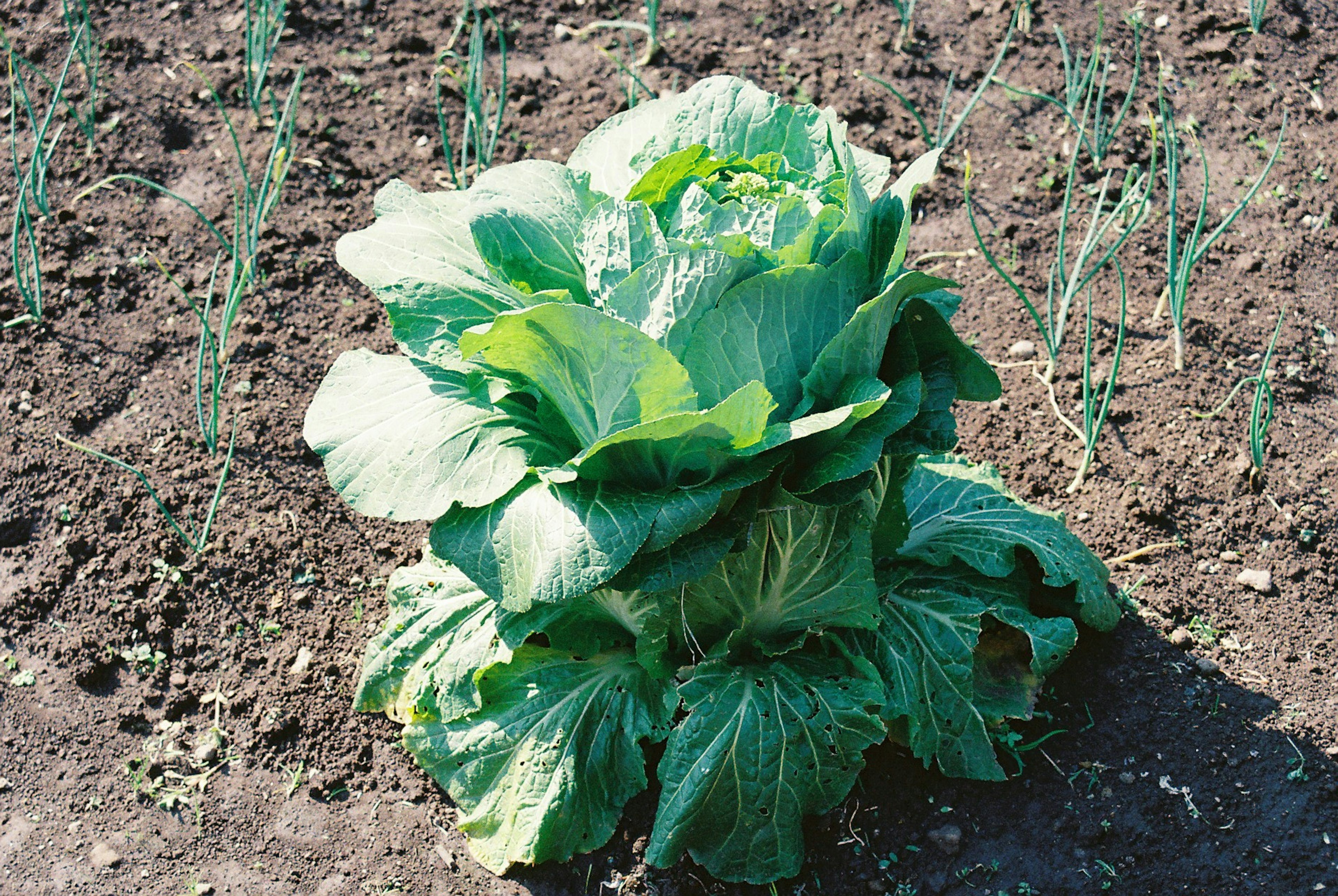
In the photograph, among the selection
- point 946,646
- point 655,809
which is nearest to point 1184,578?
point 946,646

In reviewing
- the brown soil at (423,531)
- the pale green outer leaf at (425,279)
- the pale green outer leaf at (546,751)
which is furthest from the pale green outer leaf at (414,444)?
the brown soil at (423,531)

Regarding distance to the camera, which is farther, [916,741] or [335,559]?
[335,559]

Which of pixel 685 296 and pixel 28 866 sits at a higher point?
pixel 685 296

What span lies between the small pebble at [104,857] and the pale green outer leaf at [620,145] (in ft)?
6.88

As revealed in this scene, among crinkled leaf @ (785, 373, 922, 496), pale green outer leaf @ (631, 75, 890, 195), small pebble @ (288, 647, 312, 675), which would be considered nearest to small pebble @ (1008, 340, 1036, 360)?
pale green outer leaf @ (631, 75, 890, 195)

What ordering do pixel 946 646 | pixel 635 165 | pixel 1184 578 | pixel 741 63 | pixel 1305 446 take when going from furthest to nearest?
pixel 741 63
pixel 1305 446
pixel 1184 578
pixel 946 646
pixel 635 165

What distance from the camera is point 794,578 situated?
2.57 meters

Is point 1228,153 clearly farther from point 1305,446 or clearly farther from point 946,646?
point 946,646

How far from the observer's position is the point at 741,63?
478 centimetres

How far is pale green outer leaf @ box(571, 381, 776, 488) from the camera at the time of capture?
2.07 m

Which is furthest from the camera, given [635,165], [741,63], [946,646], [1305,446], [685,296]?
[741,63]

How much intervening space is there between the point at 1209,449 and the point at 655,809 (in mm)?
2077

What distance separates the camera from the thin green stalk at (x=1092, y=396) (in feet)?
10.1

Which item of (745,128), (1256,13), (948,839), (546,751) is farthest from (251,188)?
(1256,13)
